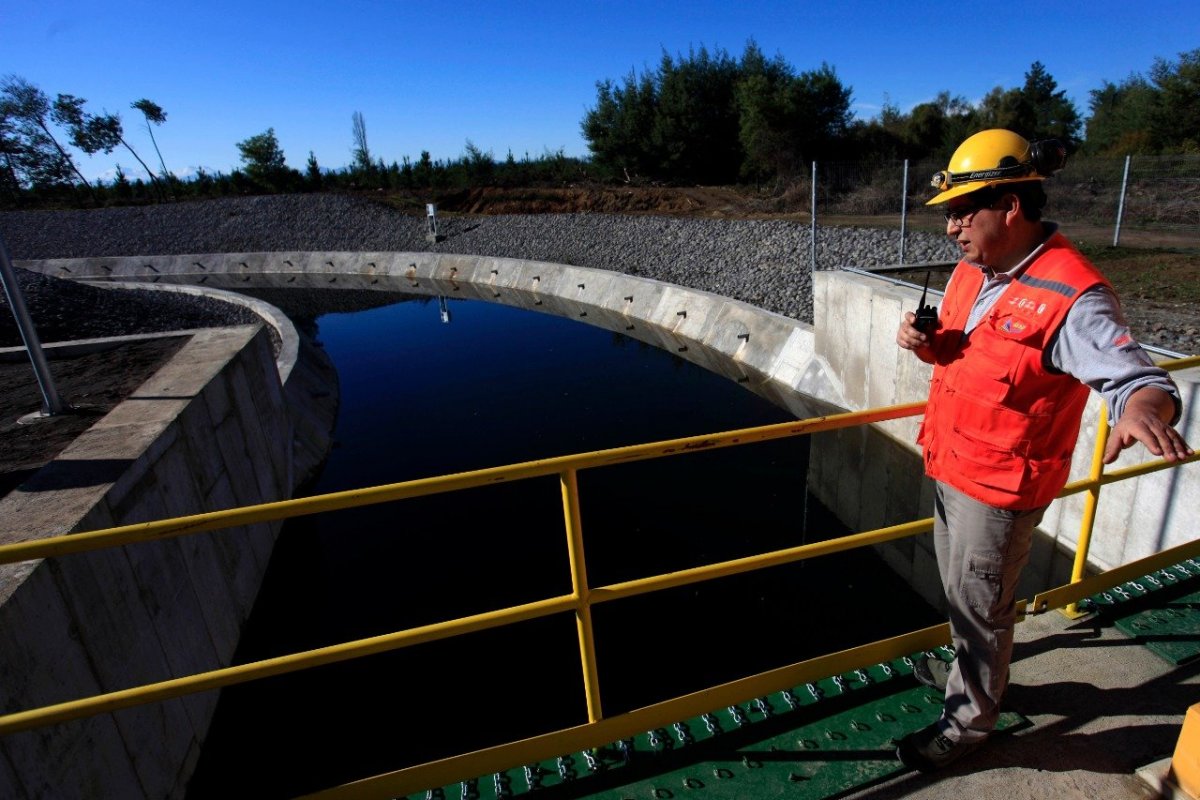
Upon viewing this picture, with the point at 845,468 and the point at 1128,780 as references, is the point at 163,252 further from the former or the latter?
the point at 1128,780

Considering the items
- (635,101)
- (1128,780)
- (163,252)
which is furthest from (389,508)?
(635,101)

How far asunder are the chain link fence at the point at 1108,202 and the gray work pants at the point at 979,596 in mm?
10519

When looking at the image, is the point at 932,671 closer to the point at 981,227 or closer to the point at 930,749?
the point at 930,749

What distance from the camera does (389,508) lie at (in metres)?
8.30

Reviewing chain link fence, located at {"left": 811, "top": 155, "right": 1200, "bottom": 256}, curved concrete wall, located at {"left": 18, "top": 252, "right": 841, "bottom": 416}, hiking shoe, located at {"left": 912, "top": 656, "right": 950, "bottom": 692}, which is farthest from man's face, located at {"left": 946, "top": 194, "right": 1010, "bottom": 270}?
chain link fence, located at {"left": 811, "top": 155, "right": 1200, "bottom": 256}

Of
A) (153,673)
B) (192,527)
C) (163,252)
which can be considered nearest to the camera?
(192,527)

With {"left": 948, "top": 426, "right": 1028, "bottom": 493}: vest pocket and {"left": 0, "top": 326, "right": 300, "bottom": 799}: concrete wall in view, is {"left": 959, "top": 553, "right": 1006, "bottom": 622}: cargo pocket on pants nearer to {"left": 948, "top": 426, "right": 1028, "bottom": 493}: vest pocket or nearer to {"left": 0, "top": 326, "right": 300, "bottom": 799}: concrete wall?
{"left": 948, "top": 426, "right": 1028, "bottom": 493}: vest pocket

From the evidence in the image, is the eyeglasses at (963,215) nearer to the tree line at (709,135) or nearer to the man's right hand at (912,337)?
the man's right hand at (912,337)

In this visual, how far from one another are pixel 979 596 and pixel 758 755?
96 centimetres

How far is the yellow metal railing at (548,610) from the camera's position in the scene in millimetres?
1880

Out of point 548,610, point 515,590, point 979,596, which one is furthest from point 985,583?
point 515,590

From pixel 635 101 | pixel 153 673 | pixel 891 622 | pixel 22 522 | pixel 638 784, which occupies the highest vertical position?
pixel 635 101

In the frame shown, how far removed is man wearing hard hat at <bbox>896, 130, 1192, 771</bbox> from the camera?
1701 mm

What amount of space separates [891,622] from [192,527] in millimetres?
5837
